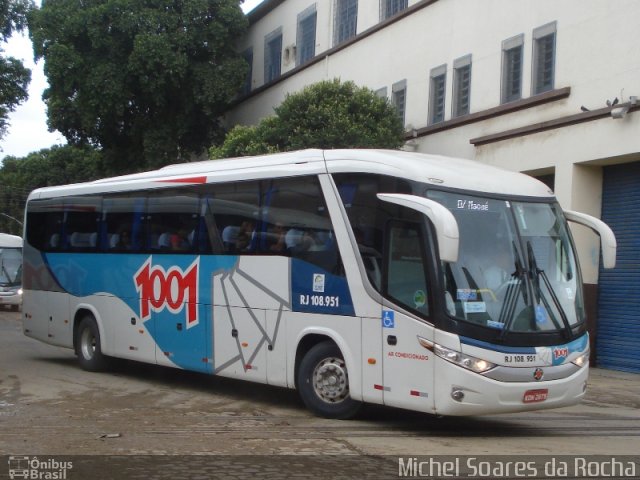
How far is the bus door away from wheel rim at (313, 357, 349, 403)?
762mm

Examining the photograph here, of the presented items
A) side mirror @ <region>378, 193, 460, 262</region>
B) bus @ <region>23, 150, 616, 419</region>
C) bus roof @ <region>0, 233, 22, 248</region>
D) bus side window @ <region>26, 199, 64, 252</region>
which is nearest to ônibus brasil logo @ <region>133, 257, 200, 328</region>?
bus @ <region>23, 150, 616, 419</region>

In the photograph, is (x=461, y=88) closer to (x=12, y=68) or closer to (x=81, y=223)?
(x=81, y=223)

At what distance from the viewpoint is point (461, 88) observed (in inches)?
816

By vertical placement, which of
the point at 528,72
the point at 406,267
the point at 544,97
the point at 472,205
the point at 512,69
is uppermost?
the point at 512,69

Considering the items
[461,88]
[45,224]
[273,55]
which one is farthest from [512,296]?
[273,55]

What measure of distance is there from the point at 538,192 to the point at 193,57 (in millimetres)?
22205

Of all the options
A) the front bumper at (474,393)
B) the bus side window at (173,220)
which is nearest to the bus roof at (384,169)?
the bus side window at (173,220)

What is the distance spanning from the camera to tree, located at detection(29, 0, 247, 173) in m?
28.7

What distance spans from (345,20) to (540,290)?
18.5 m

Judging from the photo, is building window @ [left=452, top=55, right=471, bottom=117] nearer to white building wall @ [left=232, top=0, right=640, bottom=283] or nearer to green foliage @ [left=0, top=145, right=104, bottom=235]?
white building wall @ [left=232, top=0, right=640, bottom=283]

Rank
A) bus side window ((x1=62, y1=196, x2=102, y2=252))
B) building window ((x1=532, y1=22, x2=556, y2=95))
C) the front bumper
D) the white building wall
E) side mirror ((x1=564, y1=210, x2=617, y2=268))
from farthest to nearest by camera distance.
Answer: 1. building window ((x1=532, y1=22, x2=556, y2=95))
2. the white building wall
3. bus side window ((x1=62, y1=196, x2=102, y2=252))
4. side mirror ((x1=564, y1=210, x2=617, y2=268))
5. the front bumper

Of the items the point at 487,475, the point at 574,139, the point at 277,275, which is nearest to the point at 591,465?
the point at 487,475

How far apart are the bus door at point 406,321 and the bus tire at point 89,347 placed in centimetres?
680

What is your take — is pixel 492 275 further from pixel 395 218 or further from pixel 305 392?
pixel 305 392
